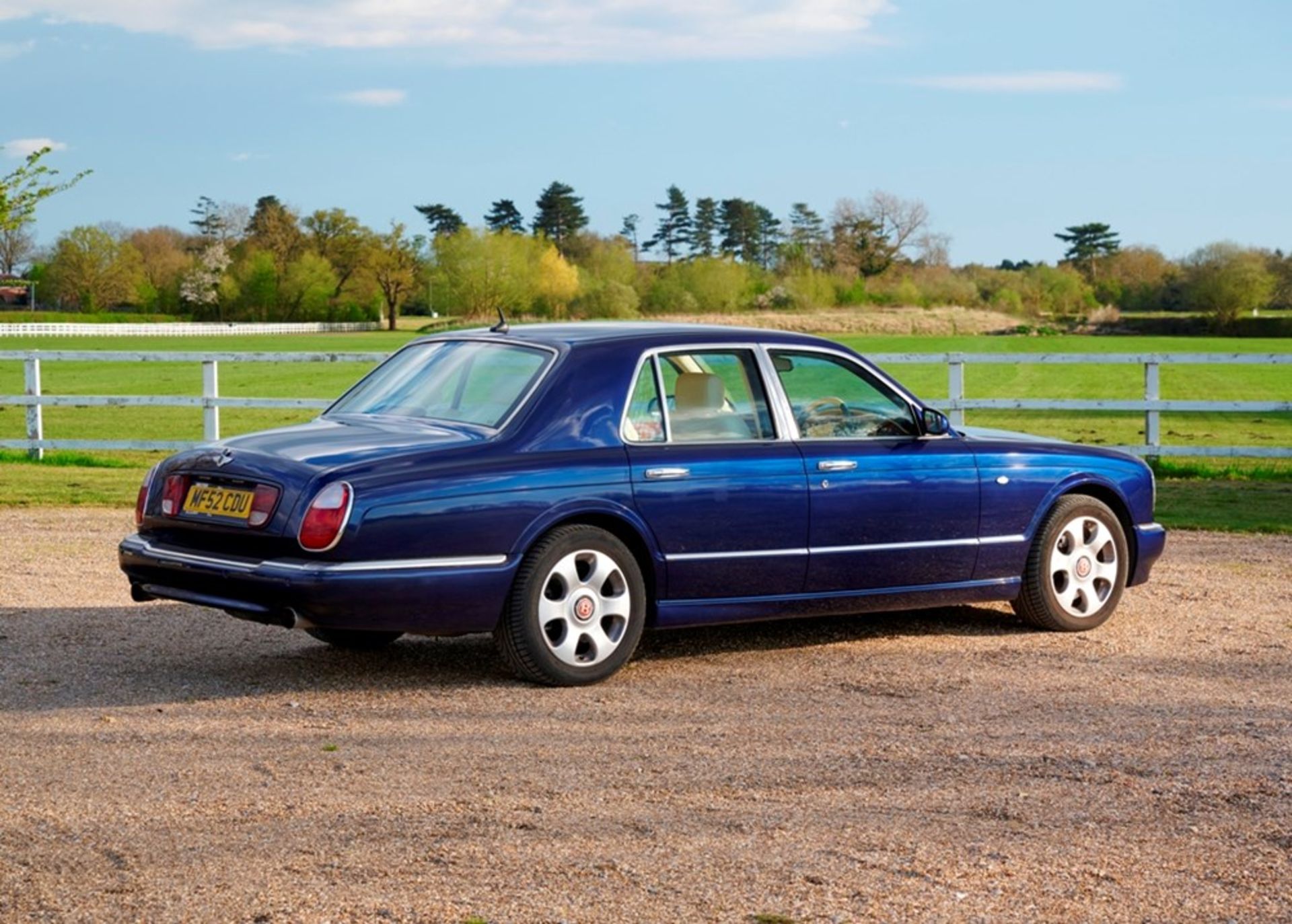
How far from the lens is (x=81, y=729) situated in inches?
259

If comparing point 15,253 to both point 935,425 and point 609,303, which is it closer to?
point 609,303

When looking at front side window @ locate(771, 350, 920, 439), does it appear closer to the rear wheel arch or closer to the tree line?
the rear wheel arch

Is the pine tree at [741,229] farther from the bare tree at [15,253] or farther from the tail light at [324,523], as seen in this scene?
the tail light at [324,523]

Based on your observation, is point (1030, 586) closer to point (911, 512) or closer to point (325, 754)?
point (911, 512)

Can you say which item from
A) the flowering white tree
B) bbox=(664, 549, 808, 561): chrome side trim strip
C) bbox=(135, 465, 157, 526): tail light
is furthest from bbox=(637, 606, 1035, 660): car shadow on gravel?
the flowering white tree

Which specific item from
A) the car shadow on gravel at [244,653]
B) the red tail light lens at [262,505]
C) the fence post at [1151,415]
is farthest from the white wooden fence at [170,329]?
the red tail light lens at [262,505]

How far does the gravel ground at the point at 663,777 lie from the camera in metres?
4.57

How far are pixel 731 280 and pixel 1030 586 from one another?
13156 centimetres

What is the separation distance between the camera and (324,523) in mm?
6906

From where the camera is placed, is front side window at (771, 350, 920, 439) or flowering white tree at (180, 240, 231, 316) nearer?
front side window at (771, 350, 920, 439)

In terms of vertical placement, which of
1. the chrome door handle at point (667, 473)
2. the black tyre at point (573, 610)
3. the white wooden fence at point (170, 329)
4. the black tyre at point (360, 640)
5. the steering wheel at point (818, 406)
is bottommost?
the black tyre at point (360, 640)

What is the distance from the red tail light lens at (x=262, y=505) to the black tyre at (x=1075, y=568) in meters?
3.94

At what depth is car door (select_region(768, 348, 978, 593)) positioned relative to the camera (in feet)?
26.5

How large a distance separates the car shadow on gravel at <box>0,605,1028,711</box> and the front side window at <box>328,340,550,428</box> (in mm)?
1172
